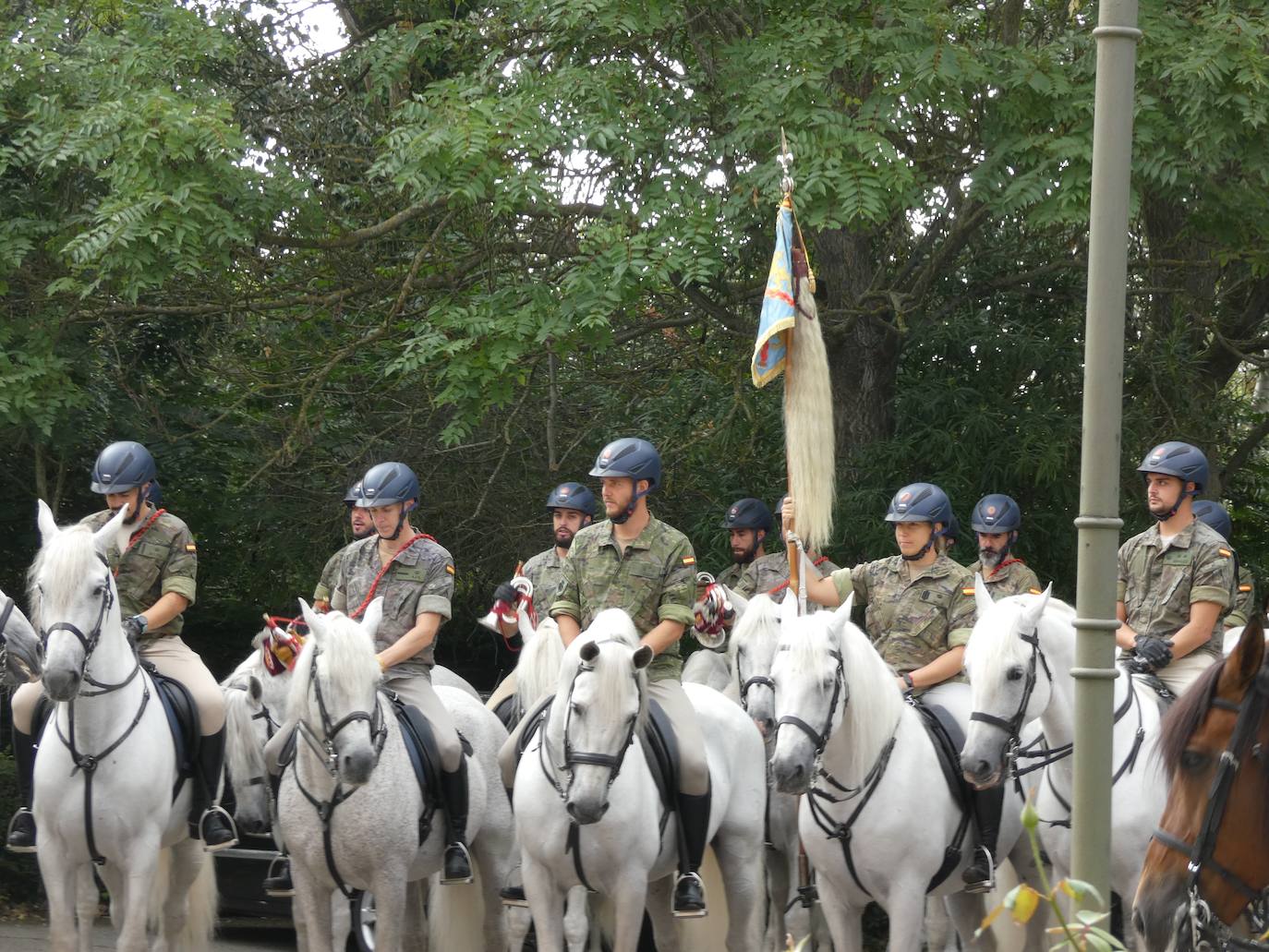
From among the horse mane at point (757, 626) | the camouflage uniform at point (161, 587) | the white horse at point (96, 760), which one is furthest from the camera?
the horse mane at point (757, 626)

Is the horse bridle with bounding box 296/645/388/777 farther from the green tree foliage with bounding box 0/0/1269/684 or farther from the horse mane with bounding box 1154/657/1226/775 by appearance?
the horse mane with bounding box 1154/657/1226/775

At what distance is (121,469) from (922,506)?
13.6 ft

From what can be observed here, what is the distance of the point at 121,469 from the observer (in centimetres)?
812

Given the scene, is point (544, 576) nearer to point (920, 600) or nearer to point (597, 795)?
point (920, 600)

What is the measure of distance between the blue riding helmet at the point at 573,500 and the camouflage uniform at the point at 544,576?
1.10ft

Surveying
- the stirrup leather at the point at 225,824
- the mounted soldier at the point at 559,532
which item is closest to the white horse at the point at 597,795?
the stirrup leather at the point at 225,824

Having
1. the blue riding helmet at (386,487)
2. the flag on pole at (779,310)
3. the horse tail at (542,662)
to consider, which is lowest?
the horse tail at (542,662)

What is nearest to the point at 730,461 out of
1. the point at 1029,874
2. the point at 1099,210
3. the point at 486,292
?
the point at 486,292

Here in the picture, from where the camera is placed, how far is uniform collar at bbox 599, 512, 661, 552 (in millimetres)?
7707

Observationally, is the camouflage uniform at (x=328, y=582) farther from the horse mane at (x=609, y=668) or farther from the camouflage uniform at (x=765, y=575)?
the camouflage uniform at (x=765, y=575)

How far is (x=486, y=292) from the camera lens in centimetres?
1118

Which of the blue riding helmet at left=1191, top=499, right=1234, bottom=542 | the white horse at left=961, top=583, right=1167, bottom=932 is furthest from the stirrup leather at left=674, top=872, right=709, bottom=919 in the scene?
the blue riding helmet at left=1191, top=499, right=1234, bottom=542

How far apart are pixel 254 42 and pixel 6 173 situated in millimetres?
2802

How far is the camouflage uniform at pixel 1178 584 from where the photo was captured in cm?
784
